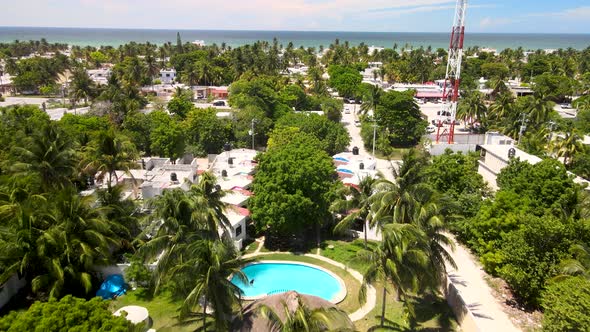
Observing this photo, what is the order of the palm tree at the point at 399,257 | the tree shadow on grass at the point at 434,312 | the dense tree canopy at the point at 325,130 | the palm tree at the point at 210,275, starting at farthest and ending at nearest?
the dense tree canopy at the point at 325,130, the tree shadow on grass at the point at 434,312, the palm tree at the point at 399,257, the palm tree at the point at 210,275

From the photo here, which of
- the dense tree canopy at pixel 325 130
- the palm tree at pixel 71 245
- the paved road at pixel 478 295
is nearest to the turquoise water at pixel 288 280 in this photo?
the paved road at pixel 478 295

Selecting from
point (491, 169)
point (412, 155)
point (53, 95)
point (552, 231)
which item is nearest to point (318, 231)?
point (412, 155)

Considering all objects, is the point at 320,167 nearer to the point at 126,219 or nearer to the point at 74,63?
the point at 126,219

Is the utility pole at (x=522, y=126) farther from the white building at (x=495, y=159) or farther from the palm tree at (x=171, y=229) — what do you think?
the palm tree at (x=171, y=229)

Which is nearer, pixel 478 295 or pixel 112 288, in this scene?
pixel 112 288

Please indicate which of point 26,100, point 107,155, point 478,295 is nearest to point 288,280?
point 478,295

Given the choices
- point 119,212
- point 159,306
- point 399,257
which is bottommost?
point 159,306

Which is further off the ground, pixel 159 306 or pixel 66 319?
pixel 66 319

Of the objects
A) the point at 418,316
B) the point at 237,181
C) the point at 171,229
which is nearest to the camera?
the point at 171,229

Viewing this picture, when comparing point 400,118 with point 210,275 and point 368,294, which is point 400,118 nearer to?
point 368,294
